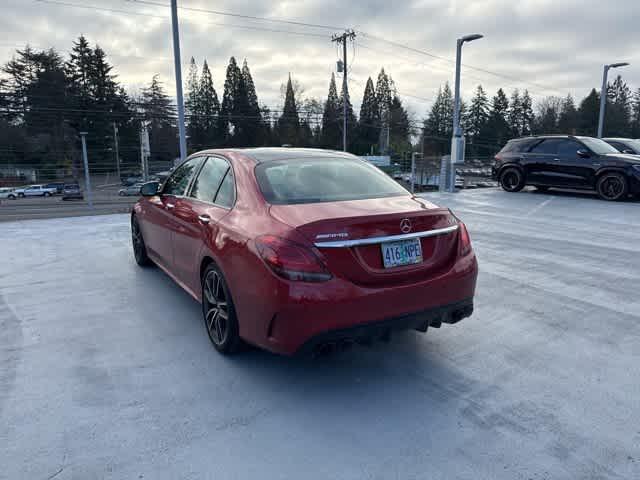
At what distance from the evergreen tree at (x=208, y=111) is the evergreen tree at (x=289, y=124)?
29.5ft

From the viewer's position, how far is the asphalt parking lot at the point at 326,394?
2074 millimetres

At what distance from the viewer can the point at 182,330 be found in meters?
3.59

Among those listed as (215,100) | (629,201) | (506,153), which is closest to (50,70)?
(215,100)

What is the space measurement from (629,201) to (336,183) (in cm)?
1090

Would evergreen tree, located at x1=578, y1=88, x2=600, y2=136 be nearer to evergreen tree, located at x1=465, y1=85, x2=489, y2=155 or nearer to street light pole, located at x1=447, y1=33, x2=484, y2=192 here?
evergreen tree, located at x1=465, y1=85, x2=489, y2=155

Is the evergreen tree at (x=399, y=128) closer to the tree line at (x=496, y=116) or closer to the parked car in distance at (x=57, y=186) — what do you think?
the tree line at (x=496, y=116)

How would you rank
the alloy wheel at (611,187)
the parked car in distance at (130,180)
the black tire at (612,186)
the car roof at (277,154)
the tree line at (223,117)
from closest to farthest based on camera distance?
the car roof at (277,154), the black tire at (612,186), the alloy wheel at (611,187), the parked car in distance at (130,180), the tree line at (223,117)

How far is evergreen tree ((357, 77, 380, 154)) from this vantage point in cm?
7419

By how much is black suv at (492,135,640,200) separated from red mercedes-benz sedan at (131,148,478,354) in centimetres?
1004

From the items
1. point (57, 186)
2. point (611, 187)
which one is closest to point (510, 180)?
point (611, 187)

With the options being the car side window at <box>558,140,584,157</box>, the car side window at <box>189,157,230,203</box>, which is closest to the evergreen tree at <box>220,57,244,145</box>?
the car side window at <box>558,140,584,157</box>

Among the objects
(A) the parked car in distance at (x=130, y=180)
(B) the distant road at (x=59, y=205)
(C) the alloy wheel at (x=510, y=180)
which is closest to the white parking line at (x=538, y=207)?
(C) the alloy wheel at (x=510, y=180)

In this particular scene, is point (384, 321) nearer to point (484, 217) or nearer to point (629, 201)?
point (484, 217)

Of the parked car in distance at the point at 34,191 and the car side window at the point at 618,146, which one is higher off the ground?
the car side window at the point at 618,146
